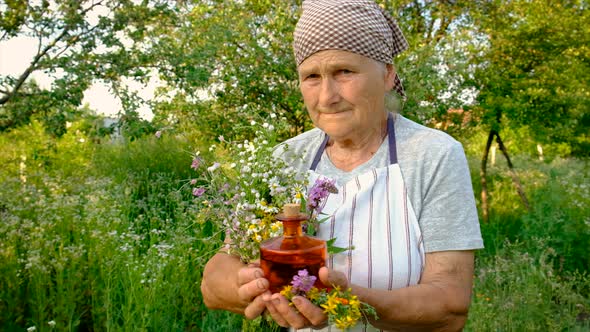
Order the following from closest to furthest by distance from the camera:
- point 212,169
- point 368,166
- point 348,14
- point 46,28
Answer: point 212,169, point 348,14, point 368,166, point 46,28

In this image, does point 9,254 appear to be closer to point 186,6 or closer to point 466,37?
point 186,6

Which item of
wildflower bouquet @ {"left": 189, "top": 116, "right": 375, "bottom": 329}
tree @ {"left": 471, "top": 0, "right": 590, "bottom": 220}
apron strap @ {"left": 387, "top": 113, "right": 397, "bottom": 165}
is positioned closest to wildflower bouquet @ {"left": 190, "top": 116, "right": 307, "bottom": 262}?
wildflower bouquet @ {"left": 189, "top": 116, "right": 375, "bottom": 329}

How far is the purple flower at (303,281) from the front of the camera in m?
1.20

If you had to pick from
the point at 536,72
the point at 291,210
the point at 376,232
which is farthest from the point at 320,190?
the point at 536,72

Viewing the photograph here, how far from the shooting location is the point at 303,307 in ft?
3.99

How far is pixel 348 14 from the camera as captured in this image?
1710 mm

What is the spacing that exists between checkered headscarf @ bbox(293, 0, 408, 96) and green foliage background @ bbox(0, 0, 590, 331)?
198 centimetres

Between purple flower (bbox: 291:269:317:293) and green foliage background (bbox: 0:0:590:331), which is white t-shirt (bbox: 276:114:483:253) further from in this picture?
green foliage background (bbox: 0:0:590:331)

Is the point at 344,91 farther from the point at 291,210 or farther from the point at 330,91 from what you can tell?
the point at 291,210

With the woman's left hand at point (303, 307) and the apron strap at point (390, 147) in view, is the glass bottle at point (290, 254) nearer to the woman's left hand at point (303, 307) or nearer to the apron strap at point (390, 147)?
the woman's left hand at point (303, 307)

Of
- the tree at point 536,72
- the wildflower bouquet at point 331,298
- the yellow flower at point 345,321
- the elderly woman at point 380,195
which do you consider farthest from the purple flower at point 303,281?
the tree at point 536,72

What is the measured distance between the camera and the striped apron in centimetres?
165

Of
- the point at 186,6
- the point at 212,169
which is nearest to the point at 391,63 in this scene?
the point at 212,169

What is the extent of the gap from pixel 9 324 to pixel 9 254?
57 cm
